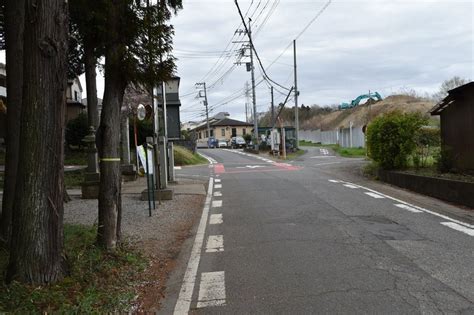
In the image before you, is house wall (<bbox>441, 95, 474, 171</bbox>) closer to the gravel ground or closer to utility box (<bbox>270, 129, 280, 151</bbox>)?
the gravel ground

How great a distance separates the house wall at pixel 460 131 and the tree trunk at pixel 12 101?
474 inches

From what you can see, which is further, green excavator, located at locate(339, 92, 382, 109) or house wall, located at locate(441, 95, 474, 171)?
green excavator, located at locate(339, 92, 382, 109)

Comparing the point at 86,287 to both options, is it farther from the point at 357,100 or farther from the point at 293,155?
the point at 357,100

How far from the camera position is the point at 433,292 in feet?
17.6

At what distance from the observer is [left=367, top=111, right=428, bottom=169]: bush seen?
16.8 m

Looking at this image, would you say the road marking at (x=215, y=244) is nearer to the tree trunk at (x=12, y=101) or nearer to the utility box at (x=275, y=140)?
the tree trunk at (x=12, y=101)

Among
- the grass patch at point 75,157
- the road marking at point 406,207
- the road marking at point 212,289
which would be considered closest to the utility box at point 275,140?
the grass patch at point 75,157

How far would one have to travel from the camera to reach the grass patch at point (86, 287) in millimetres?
4555

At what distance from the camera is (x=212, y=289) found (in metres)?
5.80

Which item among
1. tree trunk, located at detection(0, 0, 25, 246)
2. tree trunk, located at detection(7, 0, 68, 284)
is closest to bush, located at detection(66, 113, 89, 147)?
tree trunk, located at detection(0, 0, 25, 246)

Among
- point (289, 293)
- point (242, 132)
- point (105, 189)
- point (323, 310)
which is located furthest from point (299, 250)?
point (242, 132)

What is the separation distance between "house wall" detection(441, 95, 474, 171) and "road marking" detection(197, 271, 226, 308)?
10576 mm

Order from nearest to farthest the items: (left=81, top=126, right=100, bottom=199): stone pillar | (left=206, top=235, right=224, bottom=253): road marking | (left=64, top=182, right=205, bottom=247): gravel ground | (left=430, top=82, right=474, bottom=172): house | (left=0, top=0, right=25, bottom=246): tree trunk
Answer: (left=0, top=0, right=25, bottom=246): tree trunk < (left=206, top=235, right=224, bottom=253): road marking < (left=64, top=182, right=205, bottom=247): gravel ground < (left=81, top=126, right=100, bottom=199): stone pillar < (left=430, top=82, right=474, bottom=172): house

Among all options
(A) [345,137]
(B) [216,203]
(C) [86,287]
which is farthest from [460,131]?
(A) [345,137]
